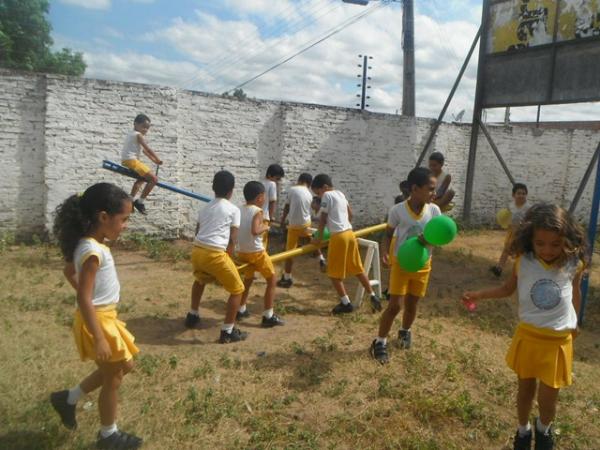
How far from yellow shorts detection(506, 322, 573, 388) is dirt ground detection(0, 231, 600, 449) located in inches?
26.0

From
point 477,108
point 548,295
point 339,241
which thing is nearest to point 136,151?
point 339,241

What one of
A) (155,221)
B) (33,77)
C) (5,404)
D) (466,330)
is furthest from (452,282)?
(33,77)

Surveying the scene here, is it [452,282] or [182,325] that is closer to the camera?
[182,325]

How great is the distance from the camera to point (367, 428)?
302 cm

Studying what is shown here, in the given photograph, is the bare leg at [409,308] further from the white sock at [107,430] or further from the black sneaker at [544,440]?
the white sock at [107,430]

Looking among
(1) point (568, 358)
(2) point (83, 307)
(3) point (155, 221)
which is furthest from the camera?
(3) point (155, 221)

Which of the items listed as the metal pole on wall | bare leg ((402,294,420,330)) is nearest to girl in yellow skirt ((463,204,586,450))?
bare leg ((402,294,420,330))

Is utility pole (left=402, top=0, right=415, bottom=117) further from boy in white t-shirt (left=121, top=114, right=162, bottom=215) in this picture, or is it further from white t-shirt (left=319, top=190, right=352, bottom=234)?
white t-shirt (left=319, top=190, right=352, bottom=234)

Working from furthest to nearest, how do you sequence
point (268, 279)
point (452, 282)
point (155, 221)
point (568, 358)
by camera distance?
1. point (155, 221)
2. point (452, 282)
3. point (268, 279)
4. point (568, 358)

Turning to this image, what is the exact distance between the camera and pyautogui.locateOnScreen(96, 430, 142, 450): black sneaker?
262 centimetres

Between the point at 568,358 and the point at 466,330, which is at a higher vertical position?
the point at 568,358

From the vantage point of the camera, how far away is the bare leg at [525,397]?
9.04ft

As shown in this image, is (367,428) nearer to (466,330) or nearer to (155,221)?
(466,330)

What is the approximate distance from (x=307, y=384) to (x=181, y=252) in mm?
4554
